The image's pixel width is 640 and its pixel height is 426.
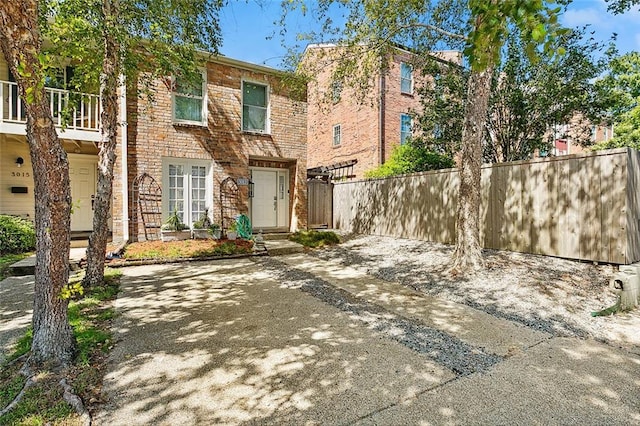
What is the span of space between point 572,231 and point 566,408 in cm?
505

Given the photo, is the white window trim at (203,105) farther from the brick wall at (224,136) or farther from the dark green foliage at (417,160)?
the dark green foliage at (417,160)

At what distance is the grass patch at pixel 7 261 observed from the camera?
592 centimetres

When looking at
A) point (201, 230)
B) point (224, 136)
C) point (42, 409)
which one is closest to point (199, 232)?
point (201, 230)

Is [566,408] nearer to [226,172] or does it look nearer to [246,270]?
[246,270]

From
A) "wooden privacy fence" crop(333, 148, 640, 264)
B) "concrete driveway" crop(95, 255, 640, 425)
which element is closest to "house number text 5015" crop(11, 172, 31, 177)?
"concrete driveway" crop(95, 255, 640, 425)

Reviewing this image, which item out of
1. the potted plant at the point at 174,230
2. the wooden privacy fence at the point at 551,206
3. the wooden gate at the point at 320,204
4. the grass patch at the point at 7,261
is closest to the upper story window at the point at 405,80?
the wooden gate at the point at 320,204

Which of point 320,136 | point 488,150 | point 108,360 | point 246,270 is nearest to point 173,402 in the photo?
point 108,360

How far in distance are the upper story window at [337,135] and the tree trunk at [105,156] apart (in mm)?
12422

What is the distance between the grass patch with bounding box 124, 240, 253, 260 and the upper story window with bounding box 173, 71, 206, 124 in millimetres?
3501

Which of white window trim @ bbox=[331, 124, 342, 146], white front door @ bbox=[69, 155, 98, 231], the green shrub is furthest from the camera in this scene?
white window trim @ bbox=[331, 124, 342, 146]

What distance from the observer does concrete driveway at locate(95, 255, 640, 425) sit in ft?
7.16

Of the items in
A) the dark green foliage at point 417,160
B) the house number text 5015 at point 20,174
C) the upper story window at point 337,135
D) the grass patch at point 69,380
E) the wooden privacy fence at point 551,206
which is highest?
the upper story window at point 337,135

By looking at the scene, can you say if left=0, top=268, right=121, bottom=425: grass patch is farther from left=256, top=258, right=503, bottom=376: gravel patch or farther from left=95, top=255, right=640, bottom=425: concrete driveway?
left=256, top=258, right=503, bottom=376: gravel patch

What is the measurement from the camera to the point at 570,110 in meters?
9.79
